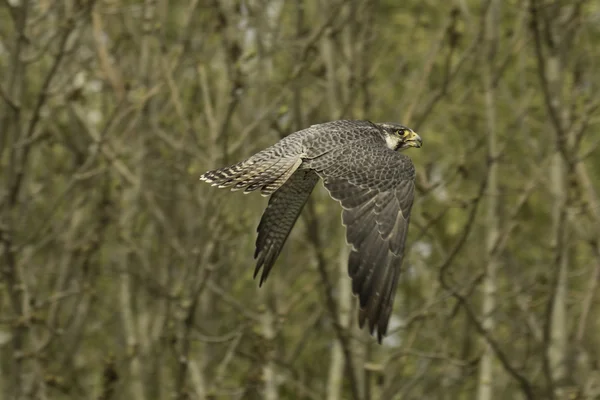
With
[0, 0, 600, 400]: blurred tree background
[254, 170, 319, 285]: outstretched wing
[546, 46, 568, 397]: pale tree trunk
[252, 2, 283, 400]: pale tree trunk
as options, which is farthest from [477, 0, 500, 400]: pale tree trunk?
[254, 170, 319, 285]: outstretched wing

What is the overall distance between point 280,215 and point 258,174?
753 mm

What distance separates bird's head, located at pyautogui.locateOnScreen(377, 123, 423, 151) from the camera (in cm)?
739

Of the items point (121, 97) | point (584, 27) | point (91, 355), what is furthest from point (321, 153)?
point (91, 355)

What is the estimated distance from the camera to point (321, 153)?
6570 mm

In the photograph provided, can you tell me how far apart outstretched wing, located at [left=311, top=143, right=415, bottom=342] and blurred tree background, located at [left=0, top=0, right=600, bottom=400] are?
0.81 m

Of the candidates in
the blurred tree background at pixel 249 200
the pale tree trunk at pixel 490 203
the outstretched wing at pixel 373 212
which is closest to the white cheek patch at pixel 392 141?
the blurred tree background at pixel 249 200

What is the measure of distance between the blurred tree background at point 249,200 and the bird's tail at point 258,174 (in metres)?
0.82

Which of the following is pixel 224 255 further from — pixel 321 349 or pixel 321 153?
pixel 321 349

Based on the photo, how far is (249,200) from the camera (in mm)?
9391

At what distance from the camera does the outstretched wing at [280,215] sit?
23.1 ft

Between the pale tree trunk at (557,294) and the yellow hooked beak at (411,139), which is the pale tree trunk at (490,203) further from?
the yellow hooked beak at (411,139)

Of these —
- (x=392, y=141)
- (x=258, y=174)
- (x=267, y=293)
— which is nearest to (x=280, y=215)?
(x=258, y=174)

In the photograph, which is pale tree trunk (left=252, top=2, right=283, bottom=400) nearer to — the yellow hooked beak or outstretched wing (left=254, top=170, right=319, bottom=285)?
outstretched wing (left=254, top=170, right=319, bottom=285)

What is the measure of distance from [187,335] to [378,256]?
2.06 meters
